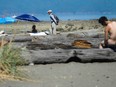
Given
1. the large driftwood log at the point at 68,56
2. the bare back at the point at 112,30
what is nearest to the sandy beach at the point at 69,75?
the large driftwood log at the point at 68,56

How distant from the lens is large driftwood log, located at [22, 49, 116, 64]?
13.0 m

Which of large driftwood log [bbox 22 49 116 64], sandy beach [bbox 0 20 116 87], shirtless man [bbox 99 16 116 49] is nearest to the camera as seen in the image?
sandy beach [bbox 0 20 116 87]

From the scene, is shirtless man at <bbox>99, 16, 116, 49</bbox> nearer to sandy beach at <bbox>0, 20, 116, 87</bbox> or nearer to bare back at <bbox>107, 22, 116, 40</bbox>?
bare back at <bbox>107, 22, 116, 40</bbox>

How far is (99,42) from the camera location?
15.4 m

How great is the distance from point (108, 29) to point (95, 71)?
260cm

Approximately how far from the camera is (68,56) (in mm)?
13219

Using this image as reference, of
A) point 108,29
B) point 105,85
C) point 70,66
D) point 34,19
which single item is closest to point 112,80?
point 105,85

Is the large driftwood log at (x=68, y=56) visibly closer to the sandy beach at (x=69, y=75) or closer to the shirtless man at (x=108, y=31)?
the sandy beach at (x=69, y=75)

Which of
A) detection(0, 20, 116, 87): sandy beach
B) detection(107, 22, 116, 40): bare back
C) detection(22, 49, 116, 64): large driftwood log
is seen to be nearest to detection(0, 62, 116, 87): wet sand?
detection(0, 20, 116, 87): sandy beach

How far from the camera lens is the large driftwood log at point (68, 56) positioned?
42.7 feet

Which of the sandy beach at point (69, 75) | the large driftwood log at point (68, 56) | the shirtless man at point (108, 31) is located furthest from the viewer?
the shirtless man at point (108, 31)

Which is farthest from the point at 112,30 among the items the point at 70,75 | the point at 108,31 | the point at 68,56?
the point at 70,75

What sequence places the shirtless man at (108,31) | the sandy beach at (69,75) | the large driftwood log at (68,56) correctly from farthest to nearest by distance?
the shirtless man at (108,31)
the large driftwood log at (68,56)
the sandy beach at (69,75)

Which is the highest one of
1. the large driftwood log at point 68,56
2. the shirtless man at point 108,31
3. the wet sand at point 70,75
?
the shirtless man at point 108,31
